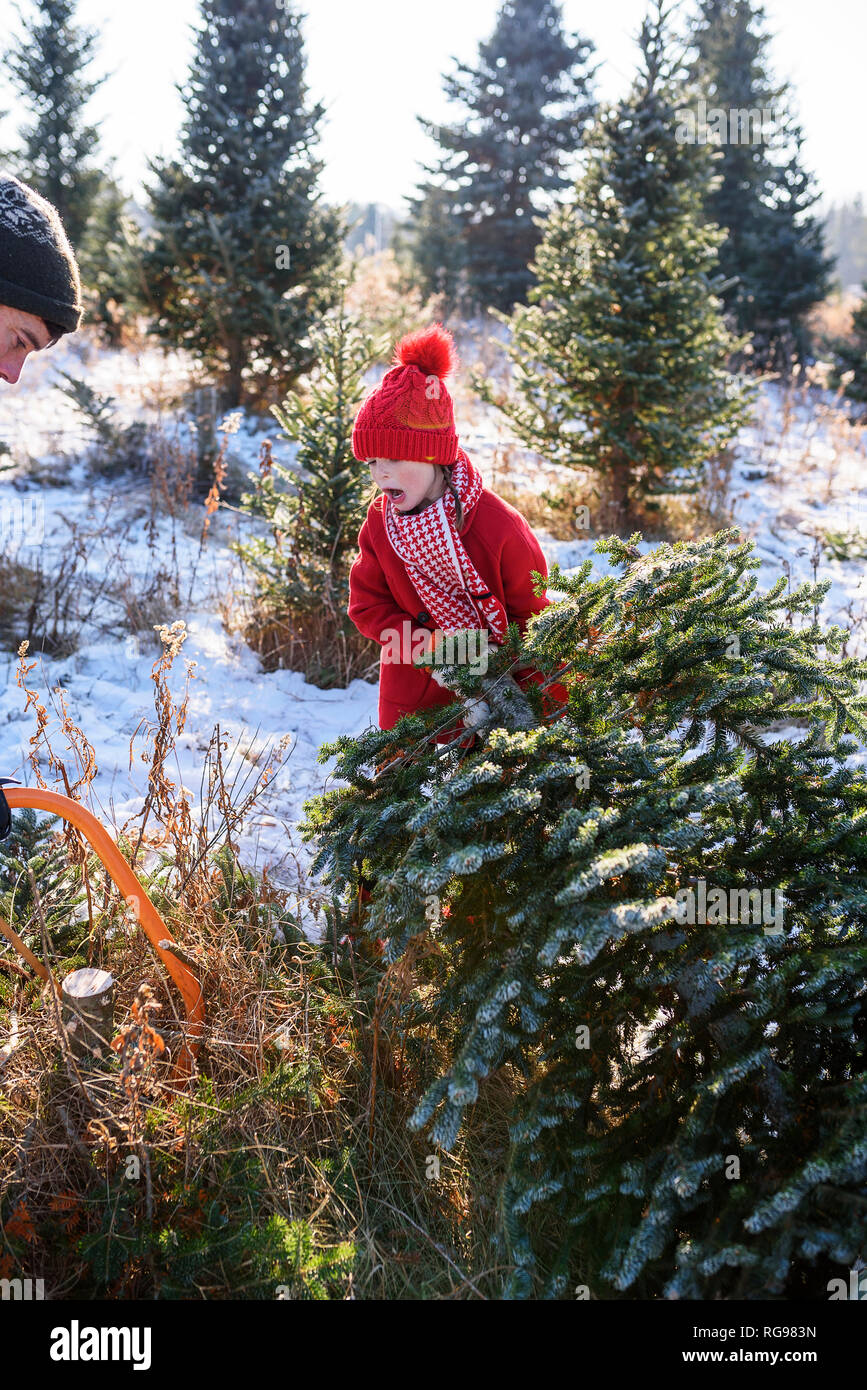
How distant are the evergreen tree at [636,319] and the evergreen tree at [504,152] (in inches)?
390

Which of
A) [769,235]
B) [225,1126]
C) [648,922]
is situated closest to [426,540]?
[648,922]

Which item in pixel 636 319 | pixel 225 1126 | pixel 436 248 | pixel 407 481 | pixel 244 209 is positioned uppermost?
pixel 436 248

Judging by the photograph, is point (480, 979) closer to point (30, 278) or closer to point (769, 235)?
point (30, 278)

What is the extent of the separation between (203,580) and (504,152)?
47.3ft

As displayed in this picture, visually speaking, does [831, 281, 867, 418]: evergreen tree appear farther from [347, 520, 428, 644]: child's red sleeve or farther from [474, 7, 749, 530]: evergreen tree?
[347, 520, 428, 644]: child's red sleeve

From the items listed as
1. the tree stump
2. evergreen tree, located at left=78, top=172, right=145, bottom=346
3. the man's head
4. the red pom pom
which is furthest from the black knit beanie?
evergreen tree, located at left=78, top=172, right=145, bottom=346

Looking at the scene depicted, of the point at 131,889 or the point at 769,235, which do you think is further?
the point at 769,235

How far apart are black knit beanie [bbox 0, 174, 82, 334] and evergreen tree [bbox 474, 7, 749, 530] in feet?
15.0

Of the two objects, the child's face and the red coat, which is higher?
the child's face

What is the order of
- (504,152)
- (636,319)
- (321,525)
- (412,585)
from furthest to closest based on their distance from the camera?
(504,152) → (636,319) → (321,525) → (412,585)

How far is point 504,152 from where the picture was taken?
16156mm

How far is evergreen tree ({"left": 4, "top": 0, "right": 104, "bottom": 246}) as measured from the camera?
1294 cm

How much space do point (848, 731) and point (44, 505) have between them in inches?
250

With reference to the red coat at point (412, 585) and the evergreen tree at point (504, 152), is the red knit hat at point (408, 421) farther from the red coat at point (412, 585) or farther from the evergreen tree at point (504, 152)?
the evergreen tree at point (504, 152)
